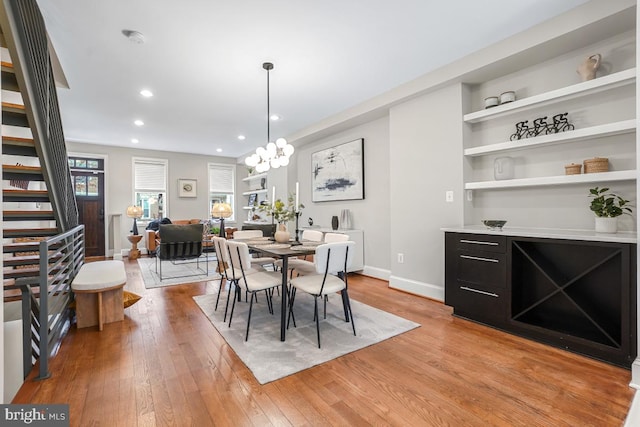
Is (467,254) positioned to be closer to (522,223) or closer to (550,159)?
(522,223)

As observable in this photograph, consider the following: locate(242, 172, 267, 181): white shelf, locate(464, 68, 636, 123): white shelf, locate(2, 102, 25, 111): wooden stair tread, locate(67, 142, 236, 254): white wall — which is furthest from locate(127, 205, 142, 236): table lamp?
locate(464, 68, 636, 123): white shelf

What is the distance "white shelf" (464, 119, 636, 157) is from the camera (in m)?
2.31

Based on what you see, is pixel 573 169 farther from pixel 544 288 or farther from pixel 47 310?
pixel 47 310

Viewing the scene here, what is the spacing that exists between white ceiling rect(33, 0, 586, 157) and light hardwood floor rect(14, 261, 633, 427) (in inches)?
107

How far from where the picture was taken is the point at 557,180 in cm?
263

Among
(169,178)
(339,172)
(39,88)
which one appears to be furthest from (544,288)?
(169,178)

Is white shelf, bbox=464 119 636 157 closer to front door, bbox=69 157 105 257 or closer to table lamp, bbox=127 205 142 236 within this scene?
table lamp, bbox=127 205 142 236

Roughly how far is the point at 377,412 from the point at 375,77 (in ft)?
11.2

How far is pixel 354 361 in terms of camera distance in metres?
2.20

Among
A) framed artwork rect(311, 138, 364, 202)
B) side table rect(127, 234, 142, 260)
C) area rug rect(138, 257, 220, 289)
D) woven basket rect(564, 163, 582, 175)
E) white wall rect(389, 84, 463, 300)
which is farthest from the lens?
side table rect(127, 234, 142, 260)

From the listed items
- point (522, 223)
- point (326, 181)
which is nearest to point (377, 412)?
point (522, 223)

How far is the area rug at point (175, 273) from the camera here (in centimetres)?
461

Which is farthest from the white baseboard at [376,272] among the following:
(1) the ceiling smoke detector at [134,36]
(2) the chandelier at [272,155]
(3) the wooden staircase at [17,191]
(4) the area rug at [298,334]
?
(1) the ceiling smoke detector at [134,36]

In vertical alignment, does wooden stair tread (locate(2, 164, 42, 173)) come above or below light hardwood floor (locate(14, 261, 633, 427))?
above
